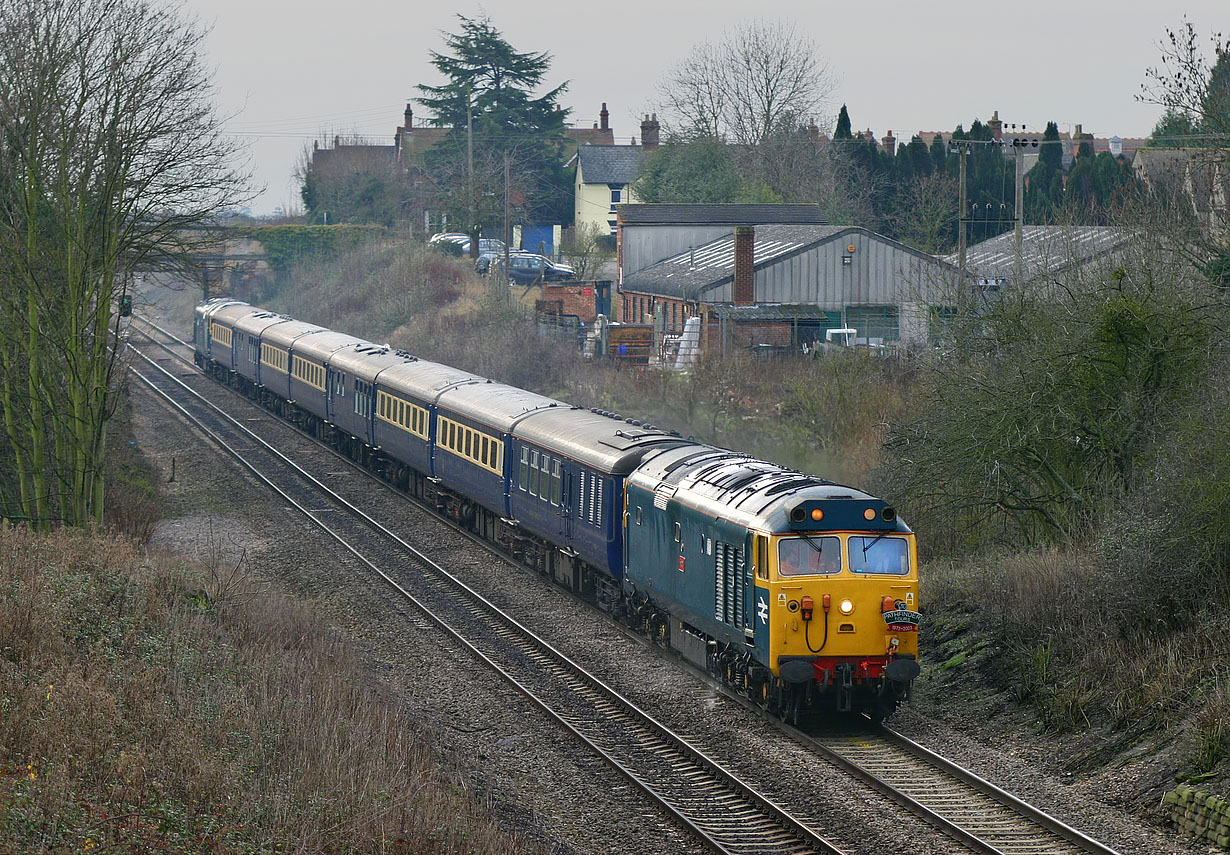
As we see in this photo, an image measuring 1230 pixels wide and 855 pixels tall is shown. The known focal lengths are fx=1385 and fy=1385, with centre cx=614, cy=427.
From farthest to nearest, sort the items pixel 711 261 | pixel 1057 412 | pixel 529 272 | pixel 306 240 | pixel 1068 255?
pixel 306 240, pixel 529 272, pixel 711 261, pixel 1068 255, pixel 1057 412

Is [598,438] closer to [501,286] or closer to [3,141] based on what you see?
[3,141]

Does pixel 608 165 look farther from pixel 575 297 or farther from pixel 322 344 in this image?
pixel 322 344

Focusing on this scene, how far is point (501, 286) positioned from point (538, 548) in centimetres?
3418

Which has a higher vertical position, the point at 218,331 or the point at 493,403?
the point at 218,331

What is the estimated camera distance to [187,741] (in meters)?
10.9

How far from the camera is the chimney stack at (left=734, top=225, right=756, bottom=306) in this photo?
43625 mm

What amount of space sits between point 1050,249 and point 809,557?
12.7m

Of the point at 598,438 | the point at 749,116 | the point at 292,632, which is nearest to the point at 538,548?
the point at 598,438

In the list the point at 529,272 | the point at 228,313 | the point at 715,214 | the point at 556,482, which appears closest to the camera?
the point at 556,482

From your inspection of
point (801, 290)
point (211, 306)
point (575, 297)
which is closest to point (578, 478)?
point (801, 290)

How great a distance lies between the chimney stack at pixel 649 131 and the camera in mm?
83794

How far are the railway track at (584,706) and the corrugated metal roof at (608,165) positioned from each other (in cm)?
5761

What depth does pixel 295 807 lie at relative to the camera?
33.3 ft

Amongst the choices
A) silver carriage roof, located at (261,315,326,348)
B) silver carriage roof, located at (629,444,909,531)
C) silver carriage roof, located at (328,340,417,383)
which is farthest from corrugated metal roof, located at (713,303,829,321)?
silver carriage roof, located at (629,444,909,531)
